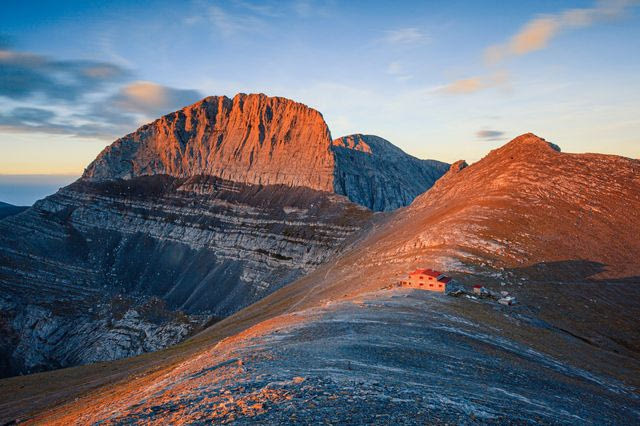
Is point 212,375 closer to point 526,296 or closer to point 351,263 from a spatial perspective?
point 526,296

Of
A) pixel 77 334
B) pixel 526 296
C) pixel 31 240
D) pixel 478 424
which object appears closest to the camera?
pixel 478 424

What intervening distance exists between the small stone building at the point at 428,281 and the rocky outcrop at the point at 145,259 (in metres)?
72.3

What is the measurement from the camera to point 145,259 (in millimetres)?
170625

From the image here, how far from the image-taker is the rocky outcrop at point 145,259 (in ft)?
388

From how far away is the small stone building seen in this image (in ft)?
178

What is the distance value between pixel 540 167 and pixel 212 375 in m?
103

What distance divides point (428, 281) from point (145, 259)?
14092 centimetres

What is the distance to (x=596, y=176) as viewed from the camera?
325ft

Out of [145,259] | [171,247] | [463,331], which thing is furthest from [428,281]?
[145,259]

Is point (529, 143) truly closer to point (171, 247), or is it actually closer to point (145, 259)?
point (171, 247)

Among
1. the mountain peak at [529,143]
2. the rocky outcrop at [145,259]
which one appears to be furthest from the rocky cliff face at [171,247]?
the mountain peak at [529,143]

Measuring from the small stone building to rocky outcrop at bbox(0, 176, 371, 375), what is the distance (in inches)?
2846

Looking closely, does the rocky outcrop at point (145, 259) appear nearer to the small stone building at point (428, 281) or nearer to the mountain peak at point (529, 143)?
the mountain peak at point (529, 143)

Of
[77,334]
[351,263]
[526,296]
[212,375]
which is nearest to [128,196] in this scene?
[77,334]
